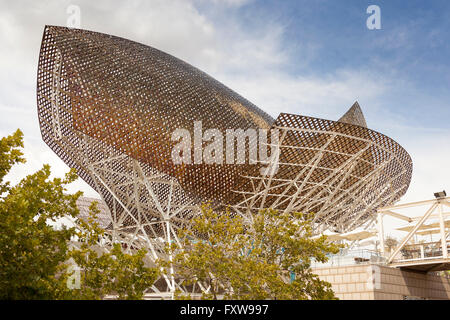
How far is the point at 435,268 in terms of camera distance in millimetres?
24141

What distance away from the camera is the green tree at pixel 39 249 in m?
10.1

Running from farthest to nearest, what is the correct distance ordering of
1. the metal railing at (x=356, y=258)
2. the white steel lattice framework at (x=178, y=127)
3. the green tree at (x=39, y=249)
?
the white steel lattice framework at (x=178, y=127) < the metal railing at (x=356, y=258) < the green tree at (x=39, y=249)

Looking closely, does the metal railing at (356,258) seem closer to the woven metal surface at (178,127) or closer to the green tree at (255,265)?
the green tree at (255,265)

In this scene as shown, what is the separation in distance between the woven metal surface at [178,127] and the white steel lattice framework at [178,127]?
57 millimetres

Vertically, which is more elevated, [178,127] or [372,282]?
[178,127]

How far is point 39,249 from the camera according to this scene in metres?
11.0

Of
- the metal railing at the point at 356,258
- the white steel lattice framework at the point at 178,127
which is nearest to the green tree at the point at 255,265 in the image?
the metal railing at the point at 356,258

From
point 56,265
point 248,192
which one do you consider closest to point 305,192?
point 248,192

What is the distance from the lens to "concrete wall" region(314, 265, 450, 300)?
2109 centimetres

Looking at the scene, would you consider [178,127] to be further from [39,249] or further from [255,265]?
[39,249]

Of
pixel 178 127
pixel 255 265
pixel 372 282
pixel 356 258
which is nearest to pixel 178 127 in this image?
pixel 178 127

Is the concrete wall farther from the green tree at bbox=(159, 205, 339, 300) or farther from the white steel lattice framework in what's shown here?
the white steel lattice framework

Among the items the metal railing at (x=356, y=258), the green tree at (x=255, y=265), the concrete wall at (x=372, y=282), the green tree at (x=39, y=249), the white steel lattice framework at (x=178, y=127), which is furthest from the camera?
the white steel lattice framework at (x=178, y=127)

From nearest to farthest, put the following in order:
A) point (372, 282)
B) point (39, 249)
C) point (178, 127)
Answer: point (39, 249) < point (372, 282) < point (178, 127)
